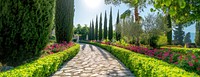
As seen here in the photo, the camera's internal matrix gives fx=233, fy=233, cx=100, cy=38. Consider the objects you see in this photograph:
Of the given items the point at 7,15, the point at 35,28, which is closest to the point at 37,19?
the point at 35,28

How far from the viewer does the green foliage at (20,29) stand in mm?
7793

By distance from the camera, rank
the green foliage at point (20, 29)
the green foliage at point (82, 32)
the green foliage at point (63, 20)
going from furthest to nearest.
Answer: the green foliage at point (82, 32), the green foliage at point (63, 20), the green foliage at point (20, 29)

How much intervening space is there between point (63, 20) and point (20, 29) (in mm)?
11378

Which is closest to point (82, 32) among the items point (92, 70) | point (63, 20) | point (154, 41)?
point (63, 20)

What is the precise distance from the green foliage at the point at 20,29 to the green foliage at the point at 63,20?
10241 mm

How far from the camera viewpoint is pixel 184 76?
4.57m

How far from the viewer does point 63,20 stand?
19250 mm

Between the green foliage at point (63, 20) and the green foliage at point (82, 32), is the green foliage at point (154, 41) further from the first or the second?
the green foliage at point (82, 32)

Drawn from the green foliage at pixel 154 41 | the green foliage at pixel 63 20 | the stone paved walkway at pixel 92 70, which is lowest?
the stone paved walkway at pixel 92 70

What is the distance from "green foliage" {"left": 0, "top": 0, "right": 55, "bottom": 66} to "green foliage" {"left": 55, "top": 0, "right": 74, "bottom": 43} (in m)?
10.2

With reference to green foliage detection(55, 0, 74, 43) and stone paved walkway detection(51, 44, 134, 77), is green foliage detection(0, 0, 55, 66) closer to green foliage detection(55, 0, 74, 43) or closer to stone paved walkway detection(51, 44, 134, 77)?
stone paved walkway detection(51, 44, 134, 77)

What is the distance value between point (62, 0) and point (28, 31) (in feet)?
37.2

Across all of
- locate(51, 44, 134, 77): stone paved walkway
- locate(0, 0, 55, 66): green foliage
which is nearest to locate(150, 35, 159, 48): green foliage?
locate(51, 44, 134, 77): stone paved walkway

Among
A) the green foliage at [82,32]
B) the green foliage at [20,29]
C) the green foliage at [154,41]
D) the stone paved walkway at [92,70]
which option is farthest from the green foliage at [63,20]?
the green foliage at [82,32]
